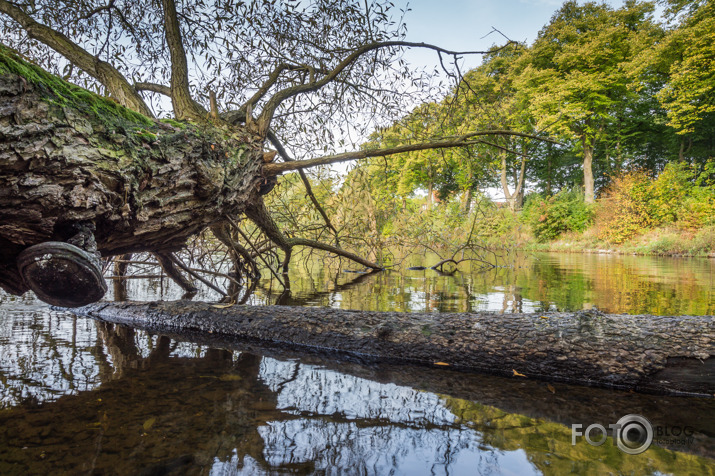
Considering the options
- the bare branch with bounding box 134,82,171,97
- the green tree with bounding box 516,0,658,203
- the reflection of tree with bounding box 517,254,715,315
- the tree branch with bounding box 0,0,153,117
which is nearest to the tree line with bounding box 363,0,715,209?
the green tree with bounding box 516,0,658,203

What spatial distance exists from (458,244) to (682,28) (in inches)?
797

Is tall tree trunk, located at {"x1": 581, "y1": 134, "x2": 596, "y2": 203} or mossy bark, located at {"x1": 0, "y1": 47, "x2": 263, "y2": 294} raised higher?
tall tree trunk, located at {"x1": 581, "y1": 134, "x2": 596, "y2": 203}

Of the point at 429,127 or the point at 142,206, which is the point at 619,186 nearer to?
the point at 429,127

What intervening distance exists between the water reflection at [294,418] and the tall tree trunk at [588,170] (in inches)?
945

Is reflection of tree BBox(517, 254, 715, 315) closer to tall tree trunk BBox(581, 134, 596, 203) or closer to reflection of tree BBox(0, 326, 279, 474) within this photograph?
reflection of tree BBox(0, 326, 279, 474)

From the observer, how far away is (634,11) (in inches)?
882

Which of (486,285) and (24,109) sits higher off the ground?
(24,109)

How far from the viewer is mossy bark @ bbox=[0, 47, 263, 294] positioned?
5.07 feet

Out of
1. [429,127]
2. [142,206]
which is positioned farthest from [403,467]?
[429,127]

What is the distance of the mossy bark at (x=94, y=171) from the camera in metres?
1.54

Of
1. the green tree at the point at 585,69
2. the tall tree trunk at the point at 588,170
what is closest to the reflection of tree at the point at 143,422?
the green tree at the point at 585,69

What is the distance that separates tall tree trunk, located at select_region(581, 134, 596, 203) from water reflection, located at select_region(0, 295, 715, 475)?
23996 millimetres

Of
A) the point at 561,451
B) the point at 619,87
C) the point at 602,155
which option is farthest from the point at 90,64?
the point at 602,155

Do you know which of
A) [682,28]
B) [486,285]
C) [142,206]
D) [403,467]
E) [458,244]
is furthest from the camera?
[682,28]
